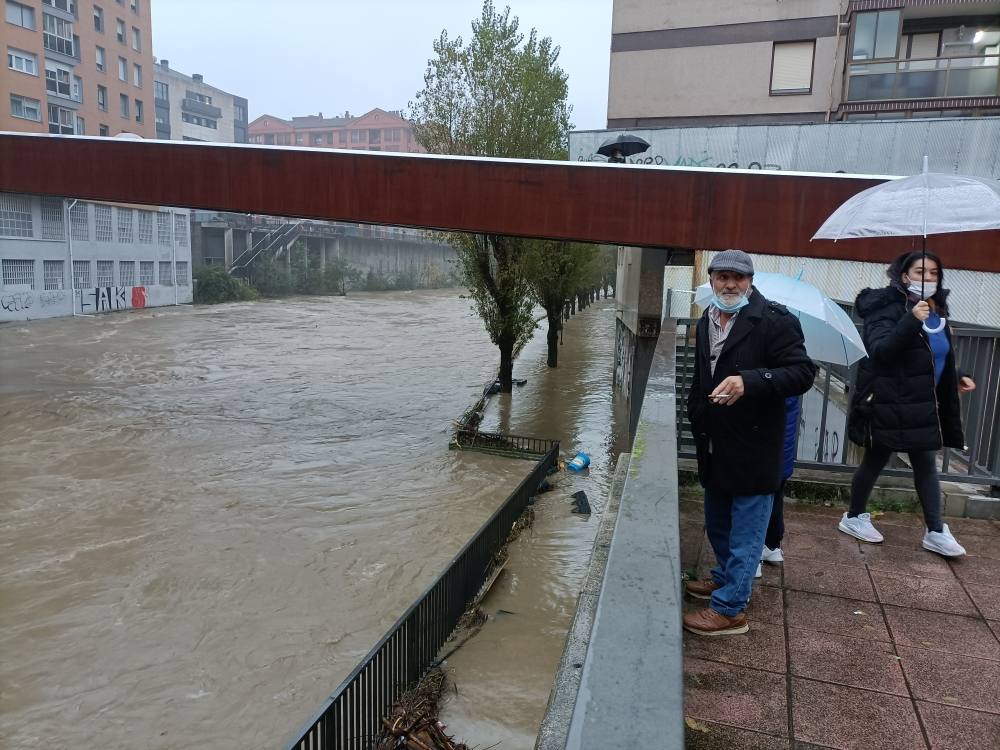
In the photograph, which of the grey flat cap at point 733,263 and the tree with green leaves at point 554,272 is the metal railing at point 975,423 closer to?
the grey flat cap at point 733,263

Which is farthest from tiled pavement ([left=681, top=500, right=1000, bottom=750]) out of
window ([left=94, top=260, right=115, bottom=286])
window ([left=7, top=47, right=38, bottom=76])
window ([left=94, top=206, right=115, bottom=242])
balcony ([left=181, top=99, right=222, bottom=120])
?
balcony ([left=181, top=99, right=222, bottom=120])

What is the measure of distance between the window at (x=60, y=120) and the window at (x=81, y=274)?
7.48 metres

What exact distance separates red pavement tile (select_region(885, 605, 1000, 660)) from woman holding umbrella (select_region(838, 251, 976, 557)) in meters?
0.79


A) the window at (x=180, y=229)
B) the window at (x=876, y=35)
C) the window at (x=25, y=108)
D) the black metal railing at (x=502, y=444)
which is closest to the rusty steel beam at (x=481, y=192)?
the black metal railing at (x=502, y=444)

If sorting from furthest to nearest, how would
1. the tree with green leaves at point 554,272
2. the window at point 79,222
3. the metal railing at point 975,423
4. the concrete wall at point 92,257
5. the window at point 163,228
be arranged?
1. the window at point 163,228
2. the window at point 79,222
3. the concrete wall at point 92,257
4. the tree with green leaves at point 554,272
5. the metal railing at point 975,423

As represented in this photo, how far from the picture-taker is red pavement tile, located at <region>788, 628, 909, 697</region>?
9.36 feet

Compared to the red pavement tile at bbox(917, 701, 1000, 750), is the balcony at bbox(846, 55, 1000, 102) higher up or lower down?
higher up

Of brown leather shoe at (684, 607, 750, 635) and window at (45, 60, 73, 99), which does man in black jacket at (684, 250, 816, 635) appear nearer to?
brown leather shoe at (684, 607, 750, 635)

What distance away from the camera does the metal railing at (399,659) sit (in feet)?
15.0

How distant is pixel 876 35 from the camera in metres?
19.7

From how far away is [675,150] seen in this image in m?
20.1

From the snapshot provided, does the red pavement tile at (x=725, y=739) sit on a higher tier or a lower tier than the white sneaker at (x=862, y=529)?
lower

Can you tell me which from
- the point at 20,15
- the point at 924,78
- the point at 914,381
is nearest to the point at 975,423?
the point at 914,381

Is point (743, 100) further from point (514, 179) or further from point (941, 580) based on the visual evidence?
point (941, 580)
